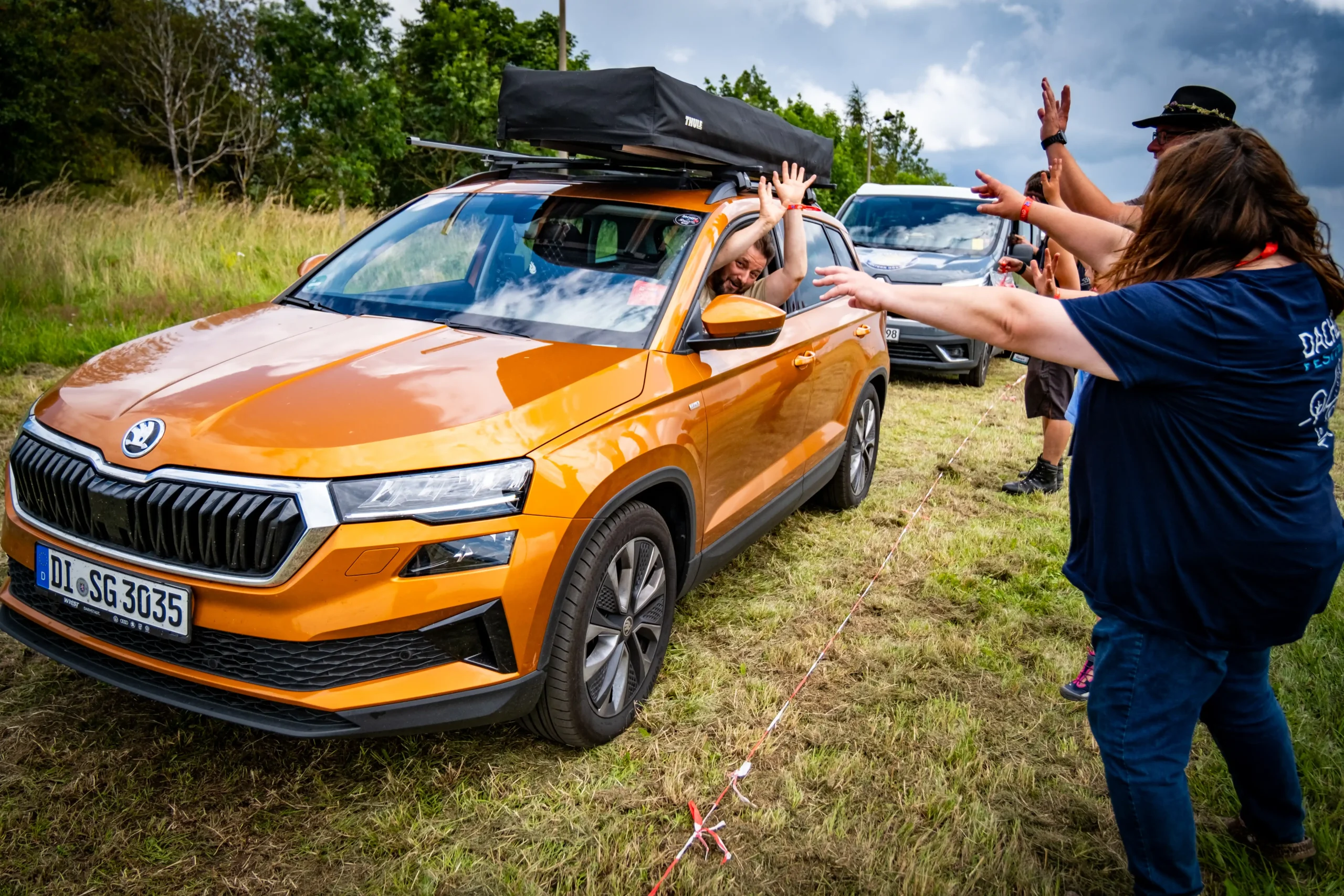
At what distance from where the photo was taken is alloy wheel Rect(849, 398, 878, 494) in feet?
17.6

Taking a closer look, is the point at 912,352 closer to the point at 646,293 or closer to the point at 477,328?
the point at 646,293

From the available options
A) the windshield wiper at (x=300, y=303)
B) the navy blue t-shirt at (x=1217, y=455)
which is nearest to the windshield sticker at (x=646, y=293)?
the windshield wiper at (x=300, y=303)

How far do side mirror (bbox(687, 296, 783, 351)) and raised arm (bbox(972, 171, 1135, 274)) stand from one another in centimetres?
84

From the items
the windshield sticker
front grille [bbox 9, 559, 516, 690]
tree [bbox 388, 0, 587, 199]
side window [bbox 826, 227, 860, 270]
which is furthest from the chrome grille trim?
tree [bbox 388, 0, 587, 199]

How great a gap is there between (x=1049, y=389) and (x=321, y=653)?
4.87 m

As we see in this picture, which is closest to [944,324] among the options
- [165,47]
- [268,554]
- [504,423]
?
[504,423]

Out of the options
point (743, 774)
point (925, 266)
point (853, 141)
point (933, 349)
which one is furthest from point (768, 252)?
point (853, 141)

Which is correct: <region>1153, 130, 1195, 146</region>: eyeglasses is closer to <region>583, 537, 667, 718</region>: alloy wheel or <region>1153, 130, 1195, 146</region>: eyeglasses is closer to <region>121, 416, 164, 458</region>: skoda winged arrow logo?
<region>583, 537, 667, 718</region>: alloy wheel

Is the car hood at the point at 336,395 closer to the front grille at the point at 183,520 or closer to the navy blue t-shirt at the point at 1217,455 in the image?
the front grille at the point at 183,520

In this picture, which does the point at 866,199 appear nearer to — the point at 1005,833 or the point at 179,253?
the point at 179,253

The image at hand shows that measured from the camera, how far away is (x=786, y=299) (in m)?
4.38

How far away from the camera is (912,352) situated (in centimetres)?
964

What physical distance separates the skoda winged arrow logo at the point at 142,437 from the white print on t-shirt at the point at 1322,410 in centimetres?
265

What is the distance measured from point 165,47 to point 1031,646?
97.4ft
